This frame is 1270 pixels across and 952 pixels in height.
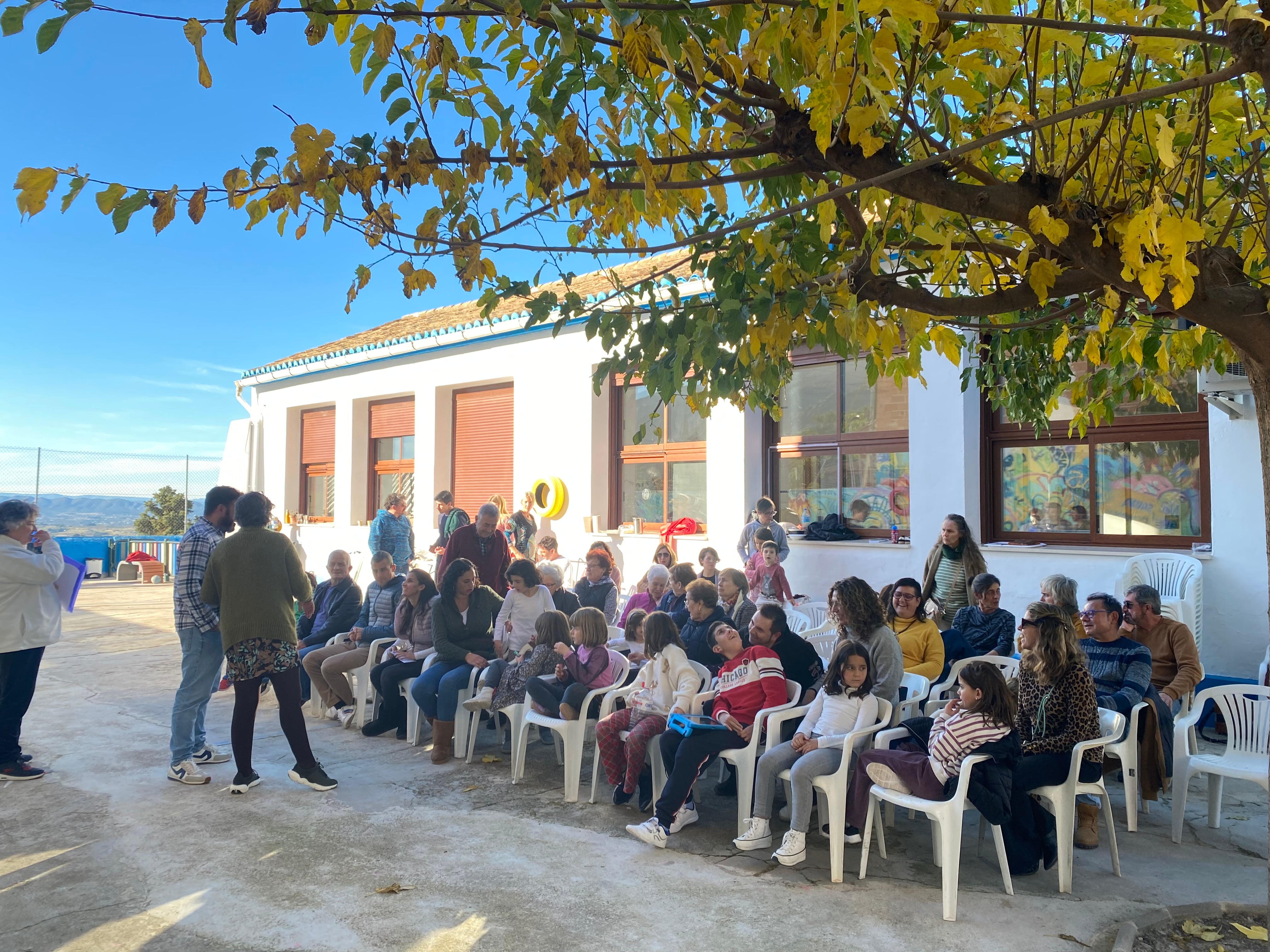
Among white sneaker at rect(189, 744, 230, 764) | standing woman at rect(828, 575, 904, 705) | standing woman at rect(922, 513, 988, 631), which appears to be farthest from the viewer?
standing woman at rect(922, 513, 988, 631)

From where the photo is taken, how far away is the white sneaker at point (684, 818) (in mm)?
4562

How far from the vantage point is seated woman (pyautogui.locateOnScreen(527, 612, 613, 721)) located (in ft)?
17.8

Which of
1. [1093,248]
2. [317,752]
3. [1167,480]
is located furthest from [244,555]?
[1167,480]

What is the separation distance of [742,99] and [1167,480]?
21.2ft

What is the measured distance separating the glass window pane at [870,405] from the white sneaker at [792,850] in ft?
18.1

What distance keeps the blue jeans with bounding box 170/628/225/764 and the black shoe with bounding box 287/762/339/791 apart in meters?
0.70

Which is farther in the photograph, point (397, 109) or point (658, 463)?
point (658, 463)

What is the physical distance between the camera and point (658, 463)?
11312 mm

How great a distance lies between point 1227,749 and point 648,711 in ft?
10.3

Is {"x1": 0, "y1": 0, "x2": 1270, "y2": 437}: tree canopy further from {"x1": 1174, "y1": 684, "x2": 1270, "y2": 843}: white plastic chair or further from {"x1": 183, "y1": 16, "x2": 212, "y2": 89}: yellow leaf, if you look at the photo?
{"x1": 1174, "y1": 684, "x2": 1270, "y2": 843}: white plastic chair

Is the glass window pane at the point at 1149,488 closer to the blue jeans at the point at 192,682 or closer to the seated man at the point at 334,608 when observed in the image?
the seated man at the point at 334,608

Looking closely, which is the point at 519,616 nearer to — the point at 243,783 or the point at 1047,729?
the point at 243,783

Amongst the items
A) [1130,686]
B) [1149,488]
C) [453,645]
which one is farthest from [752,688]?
[1149,488]

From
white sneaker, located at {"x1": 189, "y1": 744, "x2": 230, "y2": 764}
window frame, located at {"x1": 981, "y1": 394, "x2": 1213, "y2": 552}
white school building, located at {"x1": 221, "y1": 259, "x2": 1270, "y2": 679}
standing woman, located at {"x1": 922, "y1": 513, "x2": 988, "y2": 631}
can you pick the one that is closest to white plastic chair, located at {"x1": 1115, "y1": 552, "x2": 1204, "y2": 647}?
white school building, located at {"x1": 221, "y1": 259, "x2": 1270, "y2": 679}
